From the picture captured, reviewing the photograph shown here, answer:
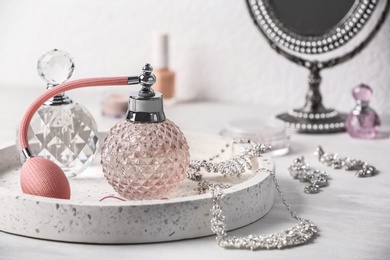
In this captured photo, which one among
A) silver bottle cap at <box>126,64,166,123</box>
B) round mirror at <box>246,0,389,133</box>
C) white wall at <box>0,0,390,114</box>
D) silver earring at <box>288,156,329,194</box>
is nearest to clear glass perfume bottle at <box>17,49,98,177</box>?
silver bottle cap at <box>126,64,166,123</box>

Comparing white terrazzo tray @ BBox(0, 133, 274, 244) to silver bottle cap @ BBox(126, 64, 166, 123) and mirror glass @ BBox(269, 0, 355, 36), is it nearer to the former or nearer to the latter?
silver bottle cap @ BBox(126, 64, 166, 123)

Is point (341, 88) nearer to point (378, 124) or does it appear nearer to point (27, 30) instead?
point (378, 124)

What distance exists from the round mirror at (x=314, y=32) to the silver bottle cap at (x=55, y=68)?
0.38m

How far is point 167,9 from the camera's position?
1301mm

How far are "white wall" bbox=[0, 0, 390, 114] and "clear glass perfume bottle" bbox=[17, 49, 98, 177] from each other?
504 millimetres

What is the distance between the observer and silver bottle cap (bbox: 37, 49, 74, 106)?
80cm

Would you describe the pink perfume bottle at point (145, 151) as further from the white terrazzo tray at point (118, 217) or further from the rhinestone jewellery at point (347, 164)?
the rhinestone jewellery at point (347, 164)

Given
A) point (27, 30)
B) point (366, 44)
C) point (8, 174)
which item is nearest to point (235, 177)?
point (8, 174)

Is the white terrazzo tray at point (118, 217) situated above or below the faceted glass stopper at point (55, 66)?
below

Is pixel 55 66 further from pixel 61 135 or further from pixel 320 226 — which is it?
pixel 320 226

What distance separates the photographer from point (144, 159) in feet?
2.33

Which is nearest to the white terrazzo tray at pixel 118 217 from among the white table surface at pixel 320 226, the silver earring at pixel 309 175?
the white table surface at pixel 320 226

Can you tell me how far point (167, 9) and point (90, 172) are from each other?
517 mm

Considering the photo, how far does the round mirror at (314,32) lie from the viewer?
3.52 feet
